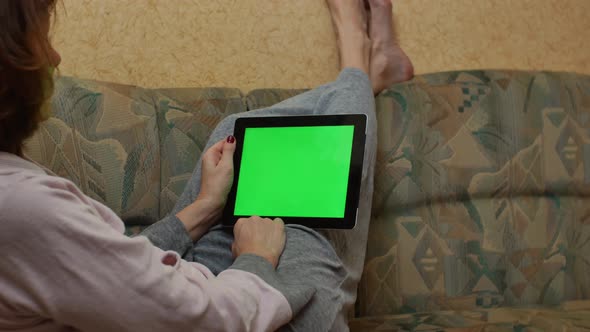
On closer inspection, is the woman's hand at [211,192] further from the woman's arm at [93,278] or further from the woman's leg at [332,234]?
the woman's arm at [93,278]

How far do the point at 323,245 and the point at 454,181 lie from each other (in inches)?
19.1

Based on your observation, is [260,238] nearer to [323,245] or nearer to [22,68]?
[323,245]

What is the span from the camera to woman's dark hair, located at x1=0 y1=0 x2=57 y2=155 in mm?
822

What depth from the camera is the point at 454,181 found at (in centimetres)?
169

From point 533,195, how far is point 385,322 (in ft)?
1.60

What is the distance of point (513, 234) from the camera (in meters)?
1.70

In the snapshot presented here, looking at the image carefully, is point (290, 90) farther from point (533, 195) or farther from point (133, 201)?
point (533, 195)

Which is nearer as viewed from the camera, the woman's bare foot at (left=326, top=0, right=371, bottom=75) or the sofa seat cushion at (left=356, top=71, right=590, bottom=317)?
the sofa seat cushion at (left=356, top=71, right=590, bottom=317)

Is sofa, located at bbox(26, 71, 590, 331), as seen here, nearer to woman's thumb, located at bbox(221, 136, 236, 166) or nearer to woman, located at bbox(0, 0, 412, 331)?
woman's thumb, located at bbox(221, 136, 236, 166)

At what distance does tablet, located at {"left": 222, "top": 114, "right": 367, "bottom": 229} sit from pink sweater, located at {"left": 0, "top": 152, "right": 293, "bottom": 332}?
43cm

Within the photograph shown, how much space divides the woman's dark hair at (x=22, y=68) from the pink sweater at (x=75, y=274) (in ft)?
0.14

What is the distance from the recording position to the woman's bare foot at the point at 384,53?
1.82 m

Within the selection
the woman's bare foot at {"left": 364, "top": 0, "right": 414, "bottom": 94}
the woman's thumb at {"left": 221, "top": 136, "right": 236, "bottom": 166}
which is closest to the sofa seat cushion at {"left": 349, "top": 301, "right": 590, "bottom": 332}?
the woman's thumb at {"left": 221, "top": 136, "right": 236, "bottom": 166}

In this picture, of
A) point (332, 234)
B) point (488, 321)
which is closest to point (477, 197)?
point (488, 321)
